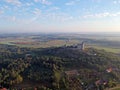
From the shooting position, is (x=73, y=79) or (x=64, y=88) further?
(x=73, y=79)

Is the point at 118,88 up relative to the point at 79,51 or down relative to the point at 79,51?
down

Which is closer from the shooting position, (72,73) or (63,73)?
(63,73)

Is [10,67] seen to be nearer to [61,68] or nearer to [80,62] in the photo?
[61,68]

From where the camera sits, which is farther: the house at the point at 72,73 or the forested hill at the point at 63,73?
the house at the point at 72,73

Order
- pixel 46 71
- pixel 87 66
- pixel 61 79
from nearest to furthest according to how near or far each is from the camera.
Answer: pixel 61 79 → pixel 46 71 → pixel 87 66

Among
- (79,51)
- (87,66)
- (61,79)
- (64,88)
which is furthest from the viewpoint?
(79,51)

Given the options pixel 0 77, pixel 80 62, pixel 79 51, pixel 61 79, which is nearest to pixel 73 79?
pixel 61 79

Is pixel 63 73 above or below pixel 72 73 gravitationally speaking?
above

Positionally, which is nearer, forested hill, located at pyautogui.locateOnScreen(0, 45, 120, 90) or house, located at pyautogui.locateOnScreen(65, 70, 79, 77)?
forested hill, located at pyautogui.locateOnScreen(0, 45, 120, 90)

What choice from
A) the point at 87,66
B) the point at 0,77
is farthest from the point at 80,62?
the point at 0,77
